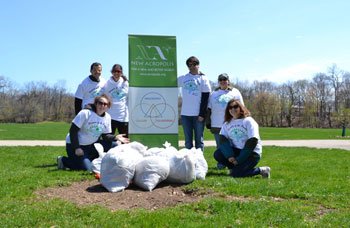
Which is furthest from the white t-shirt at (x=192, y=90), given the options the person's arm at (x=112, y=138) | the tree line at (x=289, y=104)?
the tree line at (x=289, y=104)

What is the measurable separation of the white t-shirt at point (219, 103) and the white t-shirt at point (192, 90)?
218 millimetres

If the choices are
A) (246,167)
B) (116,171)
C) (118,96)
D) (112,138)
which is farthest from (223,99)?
(116,171)

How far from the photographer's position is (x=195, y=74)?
27.5 ft

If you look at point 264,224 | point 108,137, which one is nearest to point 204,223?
point 264,224

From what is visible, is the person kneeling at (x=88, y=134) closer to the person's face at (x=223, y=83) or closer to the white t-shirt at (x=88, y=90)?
the white t-shirt at (x=88, y=90)

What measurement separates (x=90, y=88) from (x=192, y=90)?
6.83ft

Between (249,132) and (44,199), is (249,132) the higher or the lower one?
the higher one

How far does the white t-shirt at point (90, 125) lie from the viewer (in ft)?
24.1

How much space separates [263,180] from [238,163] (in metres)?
0.51

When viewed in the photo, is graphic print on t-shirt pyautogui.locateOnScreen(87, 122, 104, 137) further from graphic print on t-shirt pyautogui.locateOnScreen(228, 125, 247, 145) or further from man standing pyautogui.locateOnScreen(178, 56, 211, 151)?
graphic print on t-shirt pyautogui.locateOnScreen(228, 125, 247, 145)

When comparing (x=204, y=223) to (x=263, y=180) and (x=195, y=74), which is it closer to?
(x=263, y=180)

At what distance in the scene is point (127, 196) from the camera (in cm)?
546

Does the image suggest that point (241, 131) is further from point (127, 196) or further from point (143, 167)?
point (127, 196)

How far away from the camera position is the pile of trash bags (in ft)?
19.0
